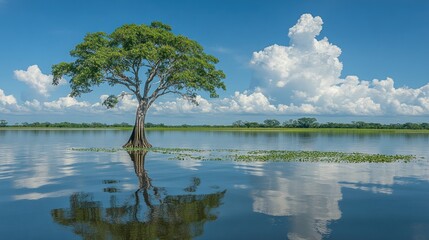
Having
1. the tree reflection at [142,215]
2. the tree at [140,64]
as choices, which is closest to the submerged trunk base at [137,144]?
the tree at [140,64]

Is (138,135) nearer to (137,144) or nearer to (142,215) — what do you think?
(137,144)

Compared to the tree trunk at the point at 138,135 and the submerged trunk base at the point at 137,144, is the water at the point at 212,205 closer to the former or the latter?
the submerged trunk base at the point at 137,144

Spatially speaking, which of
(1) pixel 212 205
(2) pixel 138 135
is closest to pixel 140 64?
(2) pixel 138 135

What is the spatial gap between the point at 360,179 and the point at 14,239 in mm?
19629

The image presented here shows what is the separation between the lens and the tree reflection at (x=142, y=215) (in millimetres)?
11320

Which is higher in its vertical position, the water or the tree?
the tree

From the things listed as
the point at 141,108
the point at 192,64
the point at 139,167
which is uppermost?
the point at 192,64

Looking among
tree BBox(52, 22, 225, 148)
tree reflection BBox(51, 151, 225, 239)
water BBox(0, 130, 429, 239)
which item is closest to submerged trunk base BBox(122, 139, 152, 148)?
tree BBox(52, 22, 225, 148)

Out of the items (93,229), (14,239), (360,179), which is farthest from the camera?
(360,179)

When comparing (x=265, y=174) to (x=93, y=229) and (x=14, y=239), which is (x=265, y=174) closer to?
(x=93, y=229)

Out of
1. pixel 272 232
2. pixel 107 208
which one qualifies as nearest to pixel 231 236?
pixel 272 232

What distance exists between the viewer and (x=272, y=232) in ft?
37.8

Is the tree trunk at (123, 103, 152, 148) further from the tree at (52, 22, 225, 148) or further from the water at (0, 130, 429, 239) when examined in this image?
the water at (0, 130, 429, 239)

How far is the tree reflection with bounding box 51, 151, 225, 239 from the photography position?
37.1 feet
